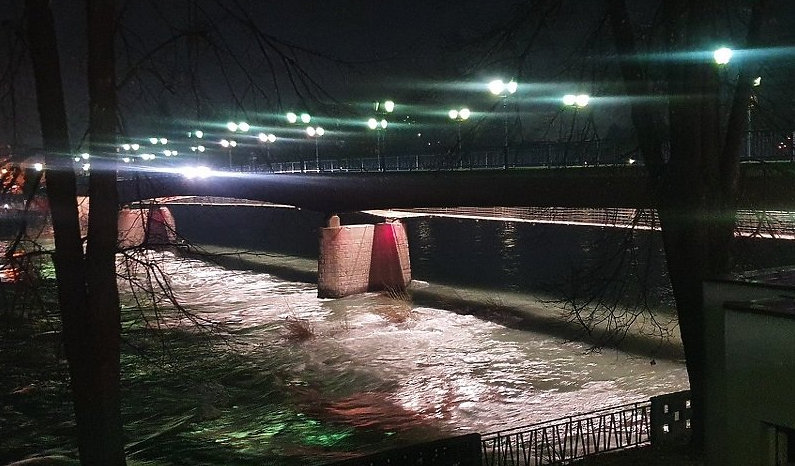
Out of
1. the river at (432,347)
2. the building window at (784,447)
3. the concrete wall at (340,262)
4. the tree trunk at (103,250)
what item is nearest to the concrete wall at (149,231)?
the tree trunk at (103,250)

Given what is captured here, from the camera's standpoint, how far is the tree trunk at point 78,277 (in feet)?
20.8

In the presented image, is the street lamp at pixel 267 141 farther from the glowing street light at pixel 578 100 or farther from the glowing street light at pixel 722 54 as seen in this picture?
the glowing street light at pixel 722 54

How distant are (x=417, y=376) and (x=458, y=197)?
8.65m

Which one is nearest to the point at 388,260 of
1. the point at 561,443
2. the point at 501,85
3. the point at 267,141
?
the point at 267,141

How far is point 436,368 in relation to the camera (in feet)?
79.4

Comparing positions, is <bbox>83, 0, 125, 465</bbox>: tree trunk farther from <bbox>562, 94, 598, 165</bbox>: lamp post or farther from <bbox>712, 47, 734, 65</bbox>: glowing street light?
<bbox>712, 47, 734, 65</bbox>: glowing street light

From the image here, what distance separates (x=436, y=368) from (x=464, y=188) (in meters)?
7.89

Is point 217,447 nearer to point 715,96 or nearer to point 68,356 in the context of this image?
point 68,356

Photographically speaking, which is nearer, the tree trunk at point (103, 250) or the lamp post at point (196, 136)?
the tree trunk at point (103, 250)

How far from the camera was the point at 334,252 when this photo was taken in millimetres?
39031

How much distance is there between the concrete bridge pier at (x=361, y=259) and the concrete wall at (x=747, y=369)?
107ft

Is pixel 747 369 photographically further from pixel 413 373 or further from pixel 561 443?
pixel 413 373

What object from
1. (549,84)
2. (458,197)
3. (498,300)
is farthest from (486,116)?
(498,300)

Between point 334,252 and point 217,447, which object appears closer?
point 217,447
